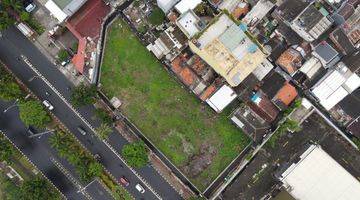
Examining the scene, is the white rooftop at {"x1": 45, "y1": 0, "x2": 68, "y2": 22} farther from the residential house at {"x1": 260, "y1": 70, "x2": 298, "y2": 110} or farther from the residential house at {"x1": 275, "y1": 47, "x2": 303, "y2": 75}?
the residential house at {"x1": 275, "y1": 47, "x2": 303, "y2": 75}

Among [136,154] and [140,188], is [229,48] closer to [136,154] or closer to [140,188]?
[136,154]

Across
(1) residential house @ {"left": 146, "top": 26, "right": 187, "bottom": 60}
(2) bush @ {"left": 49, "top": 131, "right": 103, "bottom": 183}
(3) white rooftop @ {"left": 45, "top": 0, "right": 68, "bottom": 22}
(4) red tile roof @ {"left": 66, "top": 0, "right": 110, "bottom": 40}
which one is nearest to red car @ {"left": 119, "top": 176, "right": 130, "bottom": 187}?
(2) bush @ {"left": 49, "top": 131, "right": 103, "bottom": 183}

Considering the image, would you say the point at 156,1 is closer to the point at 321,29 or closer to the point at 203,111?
the point at 203,111

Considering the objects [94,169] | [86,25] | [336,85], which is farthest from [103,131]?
[336,85]

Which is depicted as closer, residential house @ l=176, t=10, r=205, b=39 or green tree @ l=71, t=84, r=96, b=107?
residential house @ l=176, t=10, r=205, b=39

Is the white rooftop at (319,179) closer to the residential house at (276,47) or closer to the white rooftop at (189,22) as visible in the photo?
the residential house at (276,47)

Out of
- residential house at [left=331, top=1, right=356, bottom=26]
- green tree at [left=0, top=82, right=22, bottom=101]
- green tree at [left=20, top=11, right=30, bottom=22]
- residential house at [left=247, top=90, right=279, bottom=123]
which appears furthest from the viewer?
green tree at [left=20, top=11, right=30, bottom=22]
